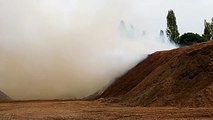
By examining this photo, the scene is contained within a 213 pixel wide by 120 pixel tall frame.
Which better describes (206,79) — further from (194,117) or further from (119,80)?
(119,80)

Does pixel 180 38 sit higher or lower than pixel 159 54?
higher

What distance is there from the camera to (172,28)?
81.9 m

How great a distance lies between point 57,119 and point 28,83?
117 ft

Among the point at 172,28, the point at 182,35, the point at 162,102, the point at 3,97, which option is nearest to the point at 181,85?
the point at 162,102

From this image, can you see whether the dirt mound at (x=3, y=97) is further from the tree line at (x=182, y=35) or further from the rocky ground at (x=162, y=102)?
the tree line at (x=182, y=35)

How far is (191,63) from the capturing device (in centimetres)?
3847

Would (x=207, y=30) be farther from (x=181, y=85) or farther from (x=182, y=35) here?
(x=181, y=85)

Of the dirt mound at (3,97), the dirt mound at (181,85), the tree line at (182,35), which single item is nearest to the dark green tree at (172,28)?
the tree line at (182,35)

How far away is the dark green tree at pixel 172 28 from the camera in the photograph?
80.9 meters

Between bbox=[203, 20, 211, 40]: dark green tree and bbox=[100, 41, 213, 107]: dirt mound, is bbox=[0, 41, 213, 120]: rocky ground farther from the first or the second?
bbox=[203, 20, 211, 40]: dark green tree

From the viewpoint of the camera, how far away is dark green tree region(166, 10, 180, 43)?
80938 mm

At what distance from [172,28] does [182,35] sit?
20.5 ft

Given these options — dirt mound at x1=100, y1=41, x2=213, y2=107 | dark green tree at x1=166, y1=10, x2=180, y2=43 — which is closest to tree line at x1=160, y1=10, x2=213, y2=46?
dark green tree at x1=166, y1=10, x2=180, y2=43

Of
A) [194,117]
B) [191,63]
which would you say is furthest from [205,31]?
[194,117]
